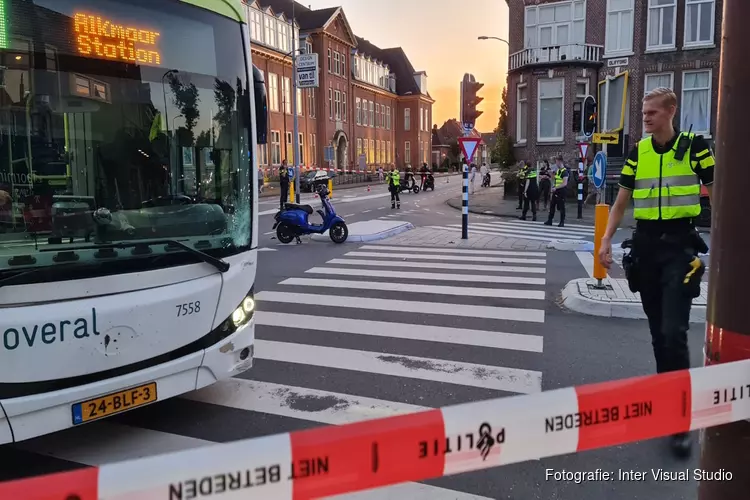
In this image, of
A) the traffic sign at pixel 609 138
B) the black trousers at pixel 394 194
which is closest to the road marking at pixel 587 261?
the traffic sign at pixel 609 138

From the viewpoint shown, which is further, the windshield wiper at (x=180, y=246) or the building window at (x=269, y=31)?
the building window at (x=269, y=31)

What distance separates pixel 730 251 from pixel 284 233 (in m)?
12.1

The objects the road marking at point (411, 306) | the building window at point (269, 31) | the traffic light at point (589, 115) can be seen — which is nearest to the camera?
the road marking at point (411, 306)

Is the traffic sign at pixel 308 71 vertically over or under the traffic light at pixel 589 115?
over

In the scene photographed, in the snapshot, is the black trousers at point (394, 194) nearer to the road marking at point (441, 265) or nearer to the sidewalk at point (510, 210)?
the sidewalk at point (510, 210)

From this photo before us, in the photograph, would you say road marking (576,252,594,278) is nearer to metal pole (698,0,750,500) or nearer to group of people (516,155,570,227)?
group of people (516,155,570,227)

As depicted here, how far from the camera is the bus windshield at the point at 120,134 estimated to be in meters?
3.29

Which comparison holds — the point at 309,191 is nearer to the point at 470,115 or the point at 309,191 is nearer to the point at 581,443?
the point at 470,115

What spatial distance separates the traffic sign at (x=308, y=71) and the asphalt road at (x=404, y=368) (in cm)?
1535

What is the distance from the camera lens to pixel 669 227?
147 inches

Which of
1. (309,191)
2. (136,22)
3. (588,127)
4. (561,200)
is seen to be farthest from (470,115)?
(309,191)

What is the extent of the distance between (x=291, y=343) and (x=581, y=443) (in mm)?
4303

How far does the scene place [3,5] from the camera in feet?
10.4

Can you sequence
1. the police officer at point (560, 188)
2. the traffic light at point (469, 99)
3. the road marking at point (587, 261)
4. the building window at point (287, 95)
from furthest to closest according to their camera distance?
the building window at point (287, 95) < the police officer at point (560, 188) < the traffic light at point (469, 99) < the road marking at point (587, 261)
